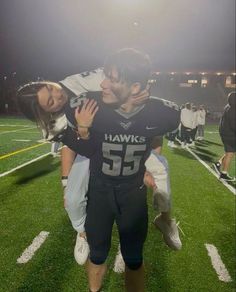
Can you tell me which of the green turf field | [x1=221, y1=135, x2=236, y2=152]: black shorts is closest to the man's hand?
the green turf field

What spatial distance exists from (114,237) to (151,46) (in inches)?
2373

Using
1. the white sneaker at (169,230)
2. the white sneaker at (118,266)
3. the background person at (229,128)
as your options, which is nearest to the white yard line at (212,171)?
the background person at (229,128)

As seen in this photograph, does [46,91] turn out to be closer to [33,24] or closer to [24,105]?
[24,105]

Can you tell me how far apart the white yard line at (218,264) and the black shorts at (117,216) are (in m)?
1.72

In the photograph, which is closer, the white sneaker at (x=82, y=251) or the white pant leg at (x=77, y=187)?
the white pant leg at (x=77, y=187)

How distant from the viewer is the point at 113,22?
59312mm

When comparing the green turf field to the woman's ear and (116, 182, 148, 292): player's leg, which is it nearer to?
(116, 182, 148, 292): player's leg

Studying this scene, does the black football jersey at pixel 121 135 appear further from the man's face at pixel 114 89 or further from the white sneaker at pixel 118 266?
the white sneaker at pixel 118 266

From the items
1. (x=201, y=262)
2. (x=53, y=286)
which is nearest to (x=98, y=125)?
(x=53, y=286)

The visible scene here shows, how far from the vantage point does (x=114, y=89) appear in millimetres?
2631

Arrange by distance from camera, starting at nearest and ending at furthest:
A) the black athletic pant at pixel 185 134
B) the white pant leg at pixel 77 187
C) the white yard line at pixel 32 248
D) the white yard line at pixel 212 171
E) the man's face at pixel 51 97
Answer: the man's face at pixel 51 97 < the white pant leg at pixel 77 187 < the white yard line at pixel 32 248 < the white yard line at pixel 212 171 < the black athletic pant at pixel 185 134


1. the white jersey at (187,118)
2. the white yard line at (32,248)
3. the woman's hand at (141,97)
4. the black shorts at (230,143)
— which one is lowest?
the white jersey at (187,118)

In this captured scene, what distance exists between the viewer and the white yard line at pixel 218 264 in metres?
4.35

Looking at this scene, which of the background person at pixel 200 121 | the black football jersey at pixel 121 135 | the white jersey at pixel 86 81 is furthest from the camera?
the background person at pixel 200 121
